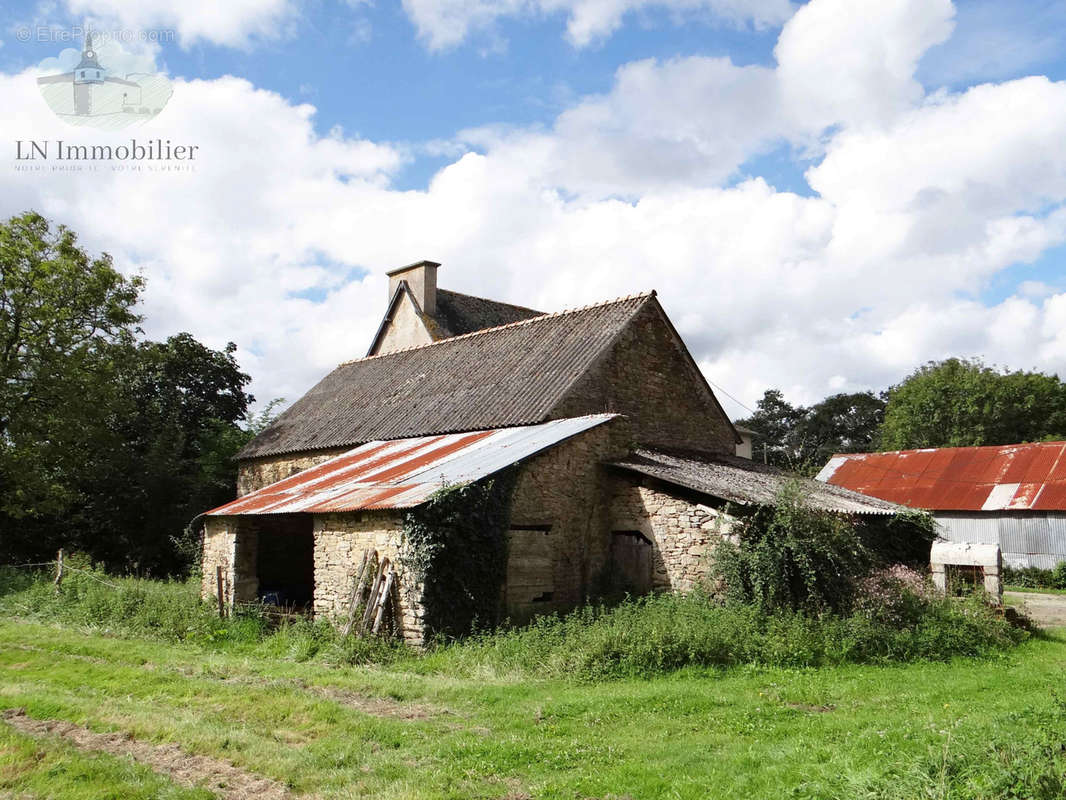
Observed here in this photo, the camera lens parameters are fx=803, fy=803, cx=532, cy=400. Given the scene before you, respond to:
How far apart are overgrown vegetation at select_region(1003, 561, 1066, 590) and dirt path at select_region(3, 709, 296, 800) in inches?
1047

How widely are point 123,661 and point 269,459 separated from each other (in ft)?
44.7

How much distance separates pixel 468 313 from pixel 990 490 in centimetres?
2030

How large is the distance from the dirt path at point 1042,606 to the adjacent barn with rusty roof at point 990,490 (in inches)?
152

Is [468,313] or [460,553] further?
[468,313]

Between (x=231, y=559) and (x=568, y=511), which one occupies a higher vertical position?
(x=568, y=511)

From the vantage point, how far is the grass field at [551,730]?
6137mm

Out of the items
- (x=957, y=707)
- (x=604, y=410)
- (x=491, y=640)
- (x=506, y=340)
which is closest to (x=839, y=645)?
(x=957, y=707)

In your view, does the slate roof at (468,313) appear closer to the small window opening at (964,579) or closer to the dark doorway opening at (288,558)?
the dark doorway opening at (288,558)

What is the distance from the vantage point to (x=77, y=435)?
25.2 m

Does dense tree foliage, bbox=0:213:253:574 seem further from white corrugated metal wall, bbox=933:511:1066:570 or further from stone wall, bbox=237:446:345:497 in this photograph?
white corrugated metal wall, bbox=933:511:1066:570

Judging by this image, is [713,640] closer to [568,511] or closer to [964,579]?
[568,511]

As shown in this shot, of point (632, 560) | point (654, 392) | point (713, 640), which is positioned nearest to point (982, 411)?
point (654, 392)

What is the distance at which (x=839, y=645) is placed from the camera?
11.4m

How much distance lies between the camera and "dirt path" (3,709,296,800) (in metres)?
6.46
